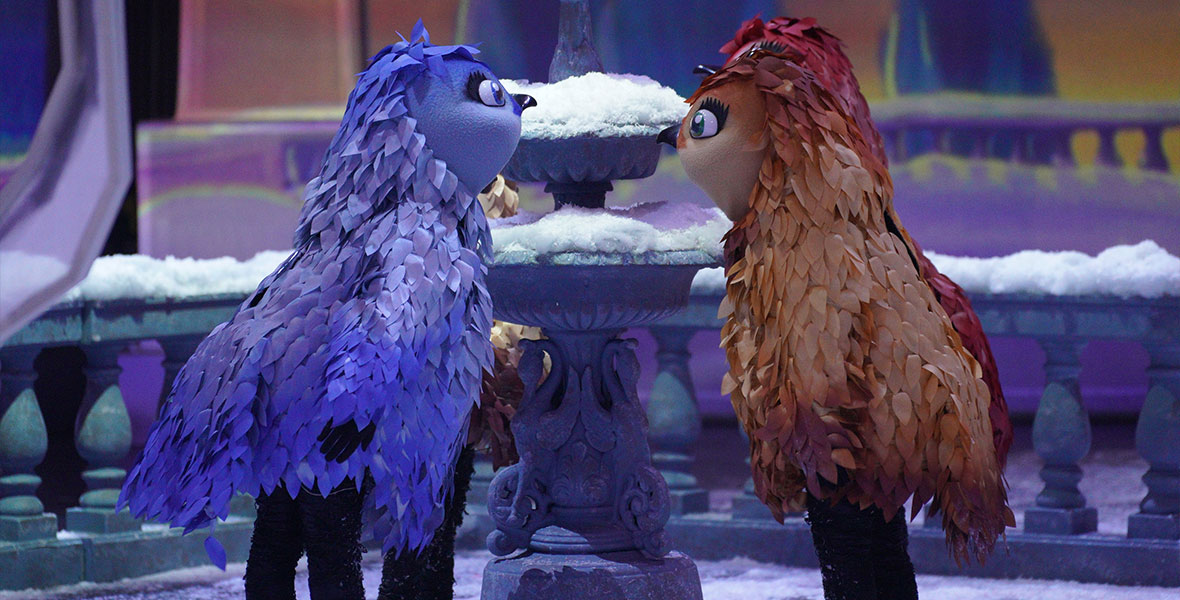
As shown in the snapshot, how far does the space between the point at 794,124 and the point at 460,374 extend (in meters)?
0.74

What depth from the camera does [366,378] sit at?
93.5 inches

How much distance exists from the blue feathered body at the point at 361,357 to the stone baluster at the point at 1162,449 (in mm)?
1947

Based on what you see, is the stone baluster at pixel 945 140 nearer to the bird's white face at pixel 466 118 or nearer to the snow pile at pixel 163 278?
the snow pile at pixel 163 278

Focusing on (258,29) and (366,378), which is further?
(258,29)

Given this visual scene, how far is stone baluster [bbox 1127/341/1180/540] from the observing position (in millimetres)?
3648

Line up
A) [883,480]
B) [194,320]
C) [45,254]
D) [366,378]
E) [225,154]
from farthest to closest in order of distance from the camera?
[225,154] → [194,320] → [45,254] → [883,480] → [366,378]

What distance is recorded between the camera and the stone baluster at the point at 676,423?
163 inches

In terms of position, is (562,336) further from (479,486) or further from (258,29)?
(258,29)

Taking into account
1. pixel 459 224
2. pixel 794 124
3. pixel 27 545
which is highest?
pixel 794 124

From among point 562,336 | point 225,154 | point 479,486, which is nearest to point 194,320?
point 479,486

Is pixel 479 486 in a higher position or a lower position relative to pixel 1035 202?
lower

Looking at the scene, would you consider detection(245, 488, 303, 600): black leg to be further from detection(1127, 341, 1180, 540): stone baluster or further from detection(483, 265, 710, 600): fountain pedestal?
detection(1127, 341, 1180, 540): stone baluster

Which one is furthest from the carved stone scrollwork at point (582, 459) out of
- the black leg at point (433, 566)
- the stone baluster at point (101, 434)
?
the stone baluster at point (101, 434)

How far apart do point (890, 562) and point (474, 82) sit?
46.3 inches
